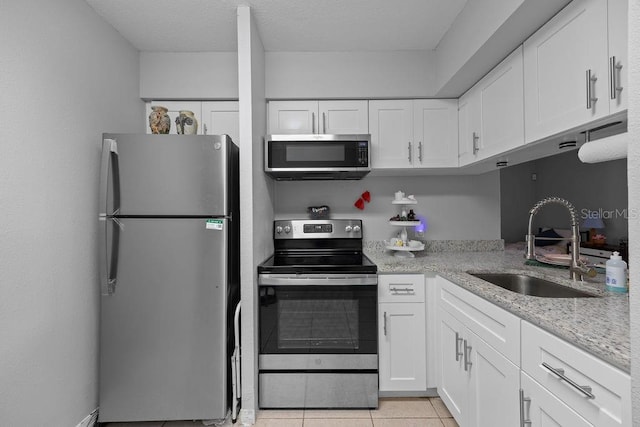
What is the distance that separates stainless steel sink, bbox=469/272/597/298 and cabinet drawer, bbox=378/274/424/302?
33 centimetres

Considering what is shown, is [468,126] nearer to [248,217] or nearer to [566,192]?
[566,192]

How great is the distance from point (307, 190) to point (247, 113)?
101 centimetres

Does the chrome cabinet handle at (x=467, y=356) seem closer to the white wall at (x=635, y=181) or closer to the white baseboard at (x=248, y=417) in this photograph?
the white wall at (x=635, y=181)

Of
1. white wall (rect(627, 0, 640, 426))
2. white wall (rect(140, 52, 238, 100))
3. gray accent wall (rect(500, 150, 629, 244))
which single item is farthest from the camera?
gray accent wall (rect(500, 150, 629, 244))

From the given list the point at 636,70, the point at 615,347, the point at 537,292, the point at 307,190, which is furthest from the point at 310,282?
the point at 636,70

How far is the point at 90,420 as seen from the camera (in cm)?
174

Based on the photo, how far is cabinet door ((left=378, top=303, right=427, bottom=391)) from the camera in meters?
1.96

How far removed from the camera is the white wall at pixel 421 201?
2709mm

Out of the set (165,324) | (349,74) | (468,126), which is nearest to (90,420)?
(165,324)

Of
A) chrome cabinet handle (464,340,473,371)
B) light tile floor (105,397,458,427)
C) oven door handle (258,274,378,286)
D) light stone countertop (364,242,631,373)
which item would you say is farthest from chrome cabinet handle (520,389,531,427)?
oven door handle (258,274,378,286)

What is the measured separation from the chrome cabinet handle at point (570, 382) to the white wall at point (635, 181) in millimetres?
216

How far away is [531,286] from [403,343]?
810 millimetres

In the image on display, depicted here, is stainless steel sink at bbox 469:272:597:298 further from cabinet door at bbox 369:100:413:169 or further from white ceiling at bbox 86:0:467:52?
white ceiling at bbox 86:0:467:52

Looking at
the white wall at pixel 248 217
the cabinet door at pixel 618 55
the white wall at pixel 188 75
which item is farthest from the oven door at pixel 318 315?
the white wall at pixel 188 75
